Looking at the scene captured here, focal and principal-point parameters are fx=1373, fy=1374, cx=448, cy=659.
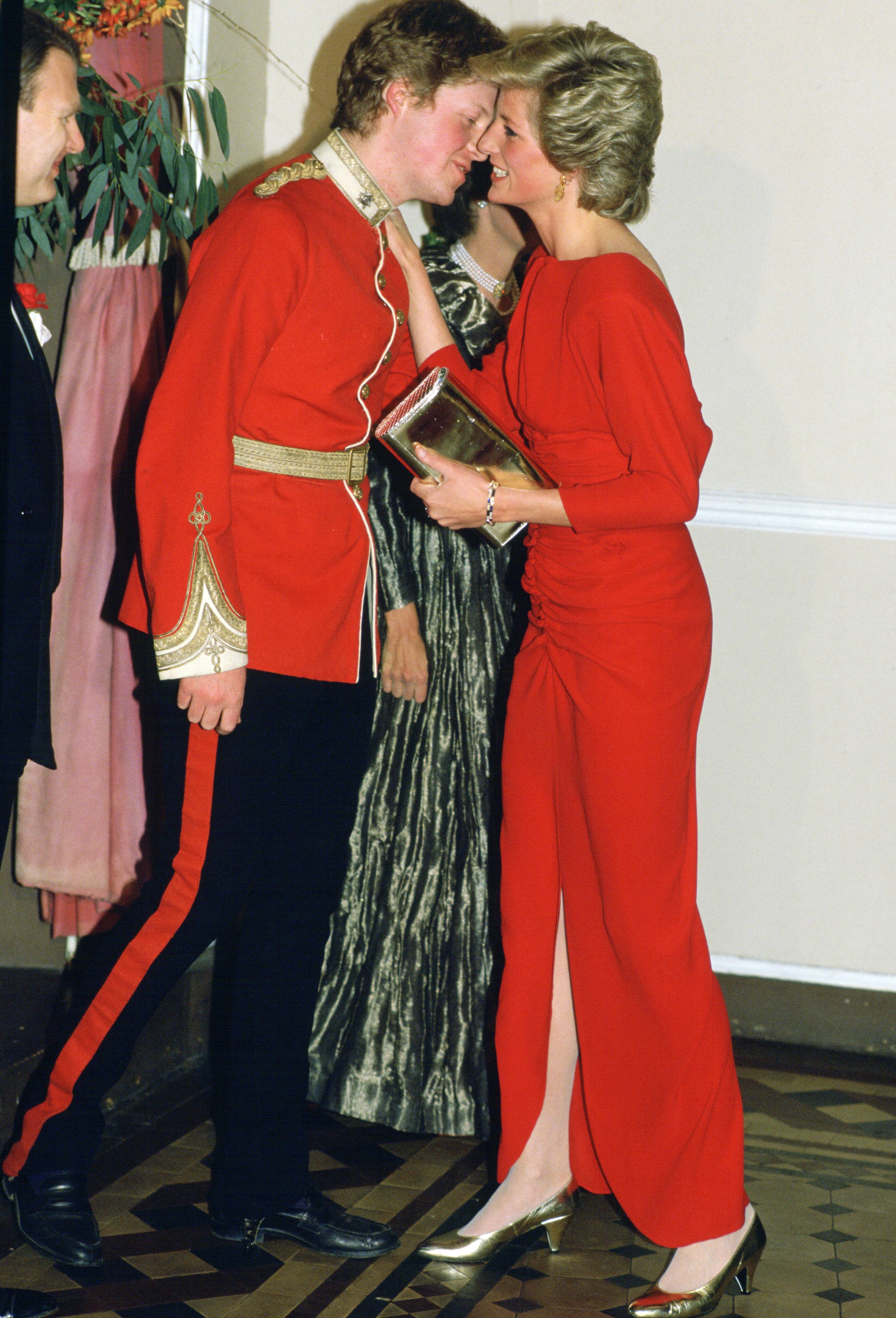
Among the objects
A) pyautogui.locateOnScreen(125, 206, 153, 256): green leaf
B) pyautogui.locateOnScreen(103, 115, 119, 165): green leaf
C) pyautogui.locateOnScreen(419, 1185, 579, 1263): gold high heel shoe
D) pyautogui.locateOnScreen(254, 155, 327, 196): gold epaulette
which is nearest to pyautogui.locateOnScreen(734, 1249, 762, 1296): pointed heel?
pyautogui.locateOnScreen(419, 1185, 579, 1263): gold high heel shoe

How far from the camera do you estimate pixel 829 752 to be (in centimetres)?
304

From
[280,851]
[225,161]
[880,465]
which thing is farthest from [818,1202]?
[225,161]

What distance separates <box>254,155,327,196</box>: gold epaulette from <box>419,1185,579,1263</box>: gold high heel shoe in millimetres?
1569

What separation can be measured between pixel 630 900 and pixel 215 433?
89 centimetres

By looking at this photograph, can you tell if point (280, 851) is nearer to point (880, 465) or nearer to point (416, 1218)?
point (416, 1218)

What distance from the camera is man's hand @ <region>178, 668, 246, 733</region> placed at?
1.82 m

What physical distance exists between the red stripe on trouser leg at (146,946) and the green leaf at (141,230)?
2.74ft

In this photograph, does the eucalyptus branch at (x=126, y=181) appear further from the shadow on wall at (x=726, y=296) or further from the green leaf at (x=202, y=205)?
the shadow on wall at (x=726, y=296)

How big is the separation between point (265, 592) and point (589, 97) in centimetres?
83

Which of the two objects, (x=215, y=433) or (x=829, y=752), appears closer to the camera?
(x=215, y=433)

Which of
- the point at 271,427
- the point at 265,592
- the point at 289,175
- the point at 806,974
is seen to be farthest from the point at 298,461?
the point at 806,974

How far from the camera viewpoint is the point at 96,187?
83.2 inches

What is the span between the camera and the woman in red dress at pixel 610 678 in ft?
6.32

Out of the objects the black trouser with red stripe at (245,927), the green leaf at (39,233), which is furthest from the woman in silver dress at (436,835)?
the green leaf at (39,233)
